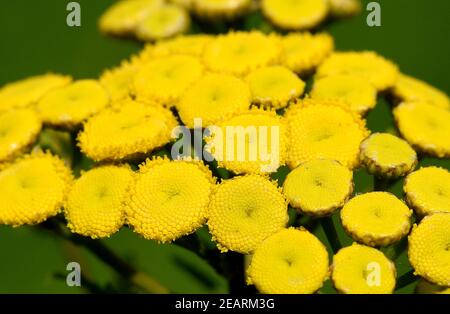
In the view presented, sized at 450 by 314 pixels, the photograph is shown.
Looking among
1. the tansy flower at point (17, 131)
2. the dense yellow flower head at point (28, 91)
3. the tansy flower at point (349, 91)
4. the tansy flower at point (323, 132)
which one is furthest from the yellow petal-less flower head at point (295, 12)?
the tansy flower at point (17, 131)

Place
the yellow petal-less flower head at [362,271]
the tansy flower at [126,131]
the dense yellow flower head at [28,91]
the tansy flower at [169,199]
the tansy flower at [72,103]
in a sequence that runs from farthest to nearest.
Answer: the dense yellow flower head at [28,91], the tansy flower at [72,103], the tansy flower at [126,131], the tansy flower at [169,199], the yellow petal-less flower head at [362,271]

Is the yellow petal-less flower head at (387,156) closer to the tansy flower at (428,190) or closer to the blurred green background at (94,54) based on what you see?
the tansy flower at (428,190)

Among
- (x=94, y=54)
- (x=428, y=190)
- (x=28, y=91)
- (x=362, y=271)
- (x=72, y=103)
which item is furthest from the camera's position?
(x=94, y=54)

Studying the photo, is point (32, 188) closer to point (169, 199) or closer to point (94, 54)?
point (169, 199)

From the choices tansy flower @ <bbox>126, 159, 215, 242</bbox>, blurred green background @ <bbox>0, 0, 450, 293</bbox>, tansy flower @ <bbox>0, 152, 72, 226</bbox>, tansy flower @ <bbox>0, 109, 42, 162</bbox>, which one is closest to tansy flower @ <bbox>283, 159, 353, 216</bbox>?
tansy flower @ <bbox>126, 159, 215, 242</bbox>

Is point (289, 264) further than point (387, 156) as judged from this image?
No

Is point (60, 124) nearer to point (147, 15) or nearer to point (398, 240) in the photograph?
point (147, 15)

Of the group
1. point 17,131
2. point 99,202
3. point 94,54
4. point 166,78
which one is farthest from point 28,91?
point 94,54

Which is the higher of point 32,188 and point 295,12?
point 295,12
